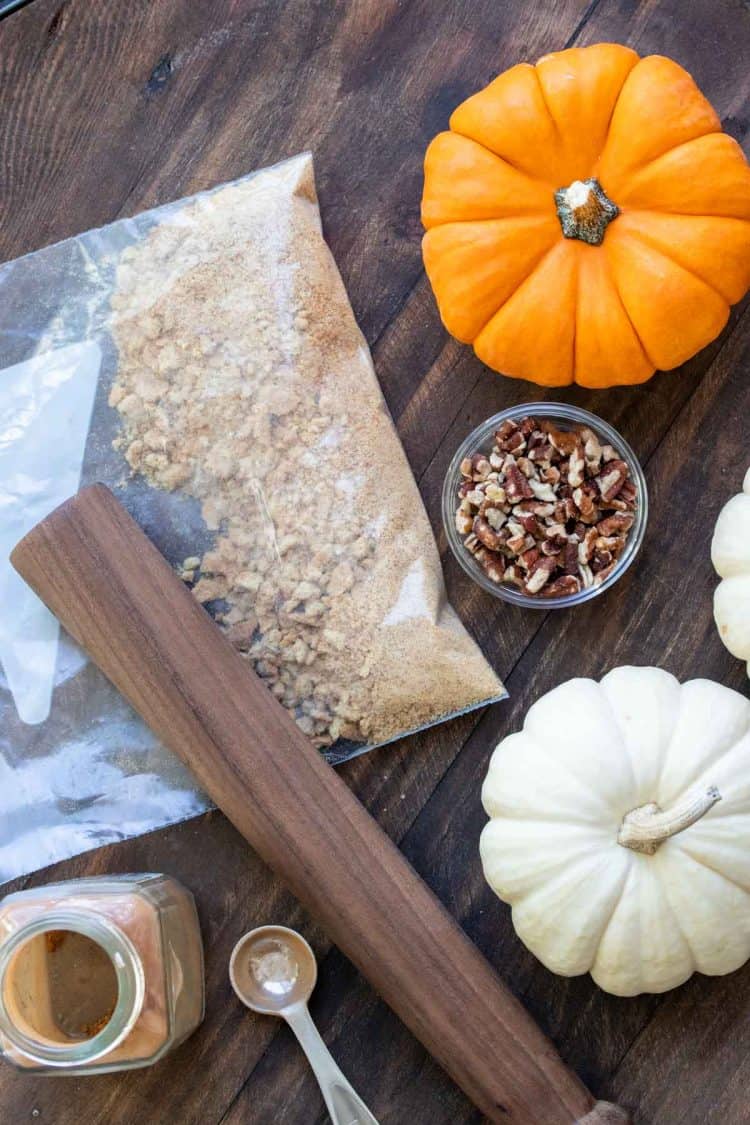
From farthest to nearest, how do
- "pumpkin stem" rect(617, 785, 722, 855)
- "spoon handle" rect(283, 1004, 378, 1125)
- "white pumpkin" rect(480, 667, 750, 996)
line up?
"spoon handle" rect(283, 1004, 378, 1125)
"white pumpkin" rect(480, 667, 750, 996)
"pumpkin stem" rect(617, 785, 722, 855)

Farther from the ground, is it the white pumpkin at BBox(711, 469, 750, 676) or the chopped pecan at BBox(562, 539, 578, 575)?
the chopped pecan at BBox(562, 539, 578, 575)

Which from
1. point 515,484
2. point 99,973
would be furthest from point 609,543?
point 99,973

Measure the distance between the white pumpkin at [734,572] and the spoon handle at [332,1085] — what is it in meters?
0.63

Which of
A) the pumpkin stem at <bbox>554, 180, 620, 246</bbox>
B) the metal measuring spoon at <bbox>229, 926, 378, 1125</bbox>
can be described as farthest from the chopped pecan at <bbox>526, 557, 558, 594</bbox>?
the metal measuring spoon at <bbox>229, 926, 378, 1125</bbox>

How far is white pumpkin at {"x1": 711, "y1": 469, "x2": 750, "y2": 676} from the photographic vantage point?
43.8 inches

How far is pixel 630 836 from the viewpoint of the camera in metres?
1.00

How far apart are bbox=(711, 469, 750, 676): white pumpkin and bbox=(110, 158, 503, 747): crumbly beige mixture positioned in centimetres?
26

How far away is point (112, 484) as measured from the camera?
1.22 m

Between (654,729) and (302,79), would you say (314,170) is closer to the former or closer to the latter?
(302,79)

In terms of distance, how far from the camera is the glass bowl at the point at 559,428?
3.90ft

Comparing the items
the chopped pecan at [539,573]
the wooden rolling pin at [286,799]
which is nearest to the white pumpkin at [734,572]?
the chopped pecan at [539,573]

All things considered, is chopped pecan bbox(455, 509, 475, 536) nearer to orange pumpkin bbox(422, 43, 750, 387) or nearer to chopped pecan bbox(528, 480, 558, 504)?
chopped pecan bbox(528, 480, 558, 504)

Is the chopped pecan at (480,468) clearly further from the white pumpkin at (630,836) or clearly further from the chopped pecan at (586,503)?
the white pumpkin at (630,836)

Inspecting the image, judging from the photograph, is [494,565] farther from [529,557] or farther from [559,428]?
[559,428]
